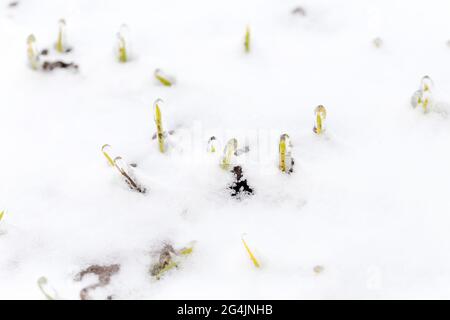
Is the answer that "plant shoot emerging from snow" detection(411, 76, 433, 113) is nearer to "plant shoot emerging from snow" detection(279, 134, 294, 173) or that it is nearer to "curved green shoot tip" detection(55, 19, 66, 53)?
"plant shoot emerging from snow" detection(279, 134, 294, 173)

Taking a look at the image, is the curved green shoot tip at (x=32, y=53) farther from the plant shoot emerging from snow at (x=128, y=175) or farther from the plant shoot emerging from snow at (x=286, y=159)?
the plant shoot emerging from snow at (x=286, y=159)

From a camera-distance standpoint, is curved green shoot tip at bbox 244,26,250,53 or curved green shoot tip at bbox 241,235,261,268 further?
curved green shoot tip at bbox 244,26,250,53

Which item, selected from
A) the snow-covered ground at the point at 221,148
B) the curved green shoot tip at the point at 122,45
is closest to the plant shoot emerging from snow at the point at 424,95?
the snow-covered ground at the point at 221,148

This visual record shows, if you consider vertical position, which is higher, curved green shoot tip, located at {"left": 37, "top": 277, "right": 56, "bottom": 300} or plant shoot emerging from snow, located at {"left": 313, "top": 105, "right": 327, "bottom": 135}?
plant shoot emerging from snow, located at {"left": 313, "top": 105, "right": 327, "bottom": 135}

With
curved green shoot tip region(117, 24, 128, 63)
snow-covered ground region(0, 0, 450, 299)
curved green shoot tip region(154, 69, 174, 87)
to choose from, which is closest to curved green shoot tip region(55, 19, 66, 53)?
snow-covered ground region(0, 0, 450, 299)
